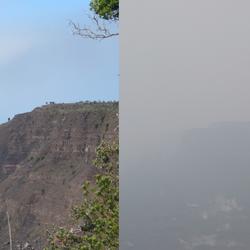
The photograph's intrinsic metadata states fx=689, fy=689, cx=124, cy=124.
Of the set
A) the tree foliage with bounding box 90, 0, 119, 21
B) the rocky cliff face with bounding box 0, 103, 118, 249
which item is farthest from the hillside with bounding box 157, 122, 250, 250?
the rocky cliff face with bounding box 0, 103, 118, 249

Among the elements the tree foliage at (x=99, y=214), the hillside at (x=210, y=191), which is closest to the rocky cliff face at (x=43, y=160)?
the tree foliage at (x=99, y=214)

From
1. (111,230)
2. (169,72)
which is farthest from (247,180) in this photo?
(111,230)

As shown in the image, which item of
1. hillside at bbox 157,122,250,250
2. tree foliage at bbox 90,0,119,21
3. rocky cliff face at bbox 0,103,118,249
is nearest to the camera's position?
hillside at bbox 157,122,250,250

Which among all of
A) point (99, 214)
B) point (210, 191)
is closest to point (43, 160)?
point (99, 214)

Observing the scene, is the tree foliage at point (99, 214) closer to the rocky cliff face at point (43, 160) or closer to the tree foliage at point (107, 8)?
the tree foliage at point (107, 8)

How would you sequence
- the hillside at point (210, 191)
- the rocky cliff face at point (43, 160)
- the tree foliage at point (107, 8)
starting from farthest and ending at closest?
the rocky cliff face at point (43, 160), the tree foliage at point (107, 8), the hillside at point (210, 191)

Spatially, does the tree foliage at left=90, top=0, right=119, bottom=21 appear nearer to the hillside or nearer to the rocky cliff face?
the hillside
